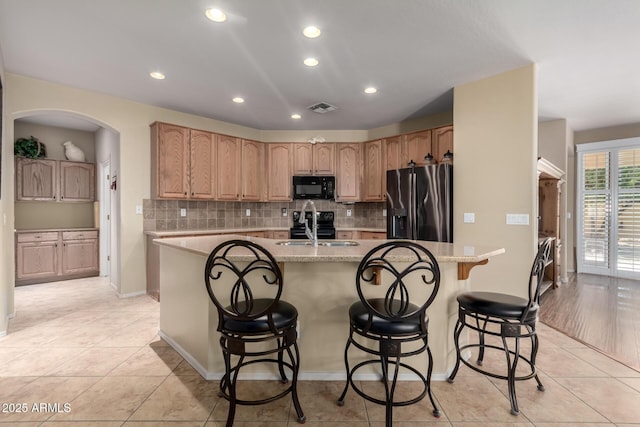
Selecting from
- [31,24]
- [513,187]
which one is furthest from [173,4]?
[513,187]

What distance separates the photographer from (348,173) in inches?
209

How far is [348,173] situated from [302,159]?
841mm

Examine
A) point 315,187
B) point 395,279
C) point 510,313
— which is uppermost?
point 315,187

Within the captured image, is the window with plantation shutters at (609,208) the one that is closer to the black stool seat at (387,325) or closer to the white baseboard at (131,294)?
the black stool seat at (387,325)

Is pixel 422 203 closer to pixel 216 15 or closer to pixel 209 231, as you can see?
pixel 216 15

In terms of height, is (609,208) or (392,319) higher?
(609,208)

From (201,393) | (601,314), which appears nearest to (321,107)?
(201,393)

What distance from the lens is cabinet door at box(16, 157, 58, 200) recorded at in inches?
184

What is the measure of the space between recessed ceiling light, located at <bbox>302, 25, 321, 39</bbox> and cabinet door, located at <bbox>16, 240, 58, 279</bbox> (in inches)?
199

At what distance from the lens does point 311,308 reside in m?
2.05

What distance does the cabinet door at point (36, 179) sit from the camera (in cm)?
468

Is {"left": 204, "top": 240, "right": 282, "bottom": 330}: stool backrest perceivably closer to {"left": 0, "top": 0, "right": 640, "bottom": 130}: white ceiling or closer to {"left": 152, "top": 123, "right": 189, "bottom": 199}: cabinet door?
{"left": 0, "top": 0, "right": 640, "bottom": 130}: white ceiling

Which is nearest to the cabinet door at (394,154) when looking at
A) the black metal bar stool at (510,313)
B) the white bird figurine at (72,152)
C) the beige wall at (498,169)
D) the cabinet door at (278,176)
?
the beige wall at (498,169)

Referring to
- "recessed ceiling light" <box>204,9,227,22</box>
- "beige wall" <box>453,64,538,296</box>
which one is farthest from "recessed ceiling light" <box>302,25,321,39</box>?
"beige wall" <box>453,64,538,296</box>
